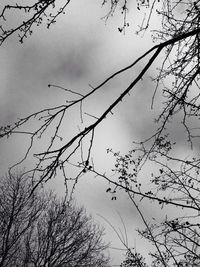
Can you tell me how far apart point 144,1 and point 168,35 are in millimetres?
486

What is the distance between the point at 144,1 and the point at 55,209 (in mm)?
13385

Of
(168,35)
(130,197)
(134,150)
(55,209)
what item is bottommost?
(130,197)

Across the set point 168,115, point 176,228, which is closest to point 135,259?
point 176,228

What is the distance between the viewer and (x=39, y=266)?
14.4 meters

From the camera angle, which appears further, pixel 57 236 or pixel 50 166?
pixel 57 236

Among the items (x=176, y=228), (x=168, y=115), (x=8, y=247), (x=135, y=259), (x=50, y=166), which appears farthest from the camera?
(x=8, y=247)

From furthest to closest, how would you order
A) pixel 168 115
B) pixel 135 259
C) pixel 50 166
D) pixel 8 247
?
pixel 8 247 < pixel 135 259 < pixel 168 115 < pixel 50 166

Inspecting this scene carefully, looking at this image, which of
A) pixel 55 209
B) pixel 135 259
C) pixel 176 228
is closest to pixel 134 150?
pixel 176 228

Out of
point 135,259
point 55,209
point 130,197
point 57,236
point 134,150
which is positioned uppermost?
point 55,209

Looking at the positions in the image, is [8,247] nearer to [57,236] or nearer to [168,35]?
[57,236]

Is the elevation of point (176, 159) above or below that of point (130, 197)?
above

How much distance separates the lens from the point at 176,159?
445 centimetres

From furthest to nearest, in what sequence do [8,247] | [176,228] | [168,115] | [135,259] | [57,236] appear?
1. [57,236]
2. [8,247]
3. [135,259]
4. [176,228]
5. [168,115]

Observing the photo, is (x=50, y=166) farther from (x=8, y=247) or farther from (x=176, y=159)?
(x=8, y=247)
